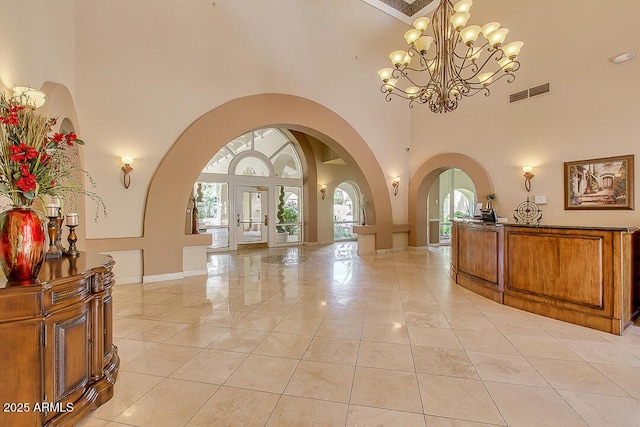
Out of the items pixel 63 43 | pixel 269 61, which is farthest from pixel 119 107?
pixel 269 61

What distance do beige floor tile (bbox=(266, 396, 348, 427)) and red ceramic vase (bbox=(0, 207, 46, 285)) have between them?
5.30ft

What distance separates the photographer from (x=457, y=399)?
1.98m

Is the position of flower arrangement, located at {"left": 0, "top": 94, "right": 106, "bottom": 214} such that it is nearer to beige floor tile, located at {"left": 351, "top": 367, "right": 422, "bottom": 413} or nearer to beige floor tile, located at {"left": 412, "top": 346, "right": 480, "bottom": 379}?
beige floor tile, located at {"left": 351, "top": 367, "right": 422, "bottom": 413}

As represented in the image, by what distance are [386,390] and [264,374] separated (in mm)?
940

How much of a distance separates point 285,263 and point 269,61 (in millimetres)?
4635

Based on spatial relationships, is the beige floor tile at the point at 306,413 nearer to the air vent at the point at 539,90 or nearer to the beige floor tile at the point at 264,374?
the beige floor tile at the point at 264,374

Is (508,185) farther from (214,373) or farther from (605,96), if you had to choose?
(214,373)

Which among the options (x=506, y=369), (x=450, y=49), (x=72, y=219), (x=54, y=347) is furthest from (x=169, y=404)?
(x=450, y=49)

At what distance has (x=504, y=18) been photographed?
257 inches

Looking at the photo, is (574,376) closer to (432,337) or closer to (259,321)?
(432,337)

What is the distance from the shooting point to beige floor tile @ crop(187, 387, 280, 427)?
5.80ft

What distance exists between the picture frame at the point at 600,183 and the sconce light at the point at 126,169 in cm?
807

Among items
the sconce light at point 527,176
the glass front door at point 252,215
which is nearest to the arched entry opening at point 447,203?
the sconce light at point 527,176

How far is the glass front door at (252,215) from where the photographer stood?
31.0 ft
